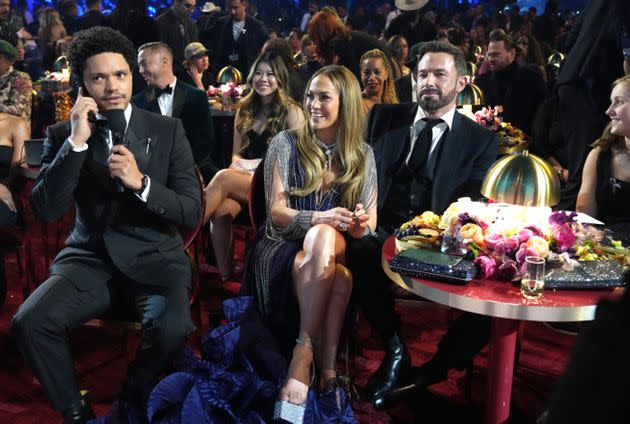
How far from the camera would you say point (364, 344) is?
3762 mm

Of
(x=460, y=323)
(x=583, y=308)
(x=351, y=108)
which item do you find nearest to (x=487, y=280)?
(x=583, y=308)

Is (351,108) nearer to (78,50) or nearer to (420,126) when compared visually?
(420,126)

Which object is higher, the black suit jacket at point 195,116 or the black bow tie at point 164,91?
the black bow tie at point 164,91

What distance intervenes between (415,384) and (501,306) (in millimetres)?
978

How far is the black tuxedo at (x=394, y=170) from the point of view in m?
3.14

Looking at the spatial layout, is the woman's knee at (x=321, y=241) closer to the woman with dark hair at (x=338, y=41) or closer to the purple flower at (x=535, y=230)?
the purple flower at (x=535, y=230)

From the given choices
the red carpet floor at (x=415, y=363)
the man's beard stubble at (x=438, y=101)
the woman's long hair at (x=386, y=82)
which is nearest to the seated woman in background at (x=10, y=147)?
the red carpet floor at (x=415, y=363)

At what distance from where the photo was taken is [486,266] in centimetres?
242

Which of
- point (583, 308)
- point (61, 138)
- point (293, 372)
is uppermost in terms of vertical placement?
point (61, 138)

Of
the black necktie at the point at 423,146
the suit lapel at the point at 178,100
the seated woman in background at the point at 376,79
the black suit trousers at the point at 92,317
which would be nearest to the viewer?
the black suit trousers at the point at 92,317

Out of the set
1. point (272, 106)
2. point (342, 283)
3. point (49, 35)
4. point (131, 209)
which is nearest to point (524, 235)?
point (342, 283)

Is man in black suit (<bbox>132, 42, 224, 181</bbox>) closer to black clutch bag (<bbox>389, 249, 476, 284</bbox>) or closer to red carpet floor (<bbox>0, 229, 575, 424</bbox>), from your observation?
red carpet floor (<bbox>0, 229, 575, 424</bbox>)

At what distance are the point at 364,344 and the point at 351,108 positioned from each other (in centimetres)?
127

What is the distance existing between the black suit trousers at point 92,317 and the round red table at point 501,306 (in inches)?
35.1
